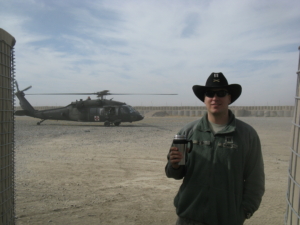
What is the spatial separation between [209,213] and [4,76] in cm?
218

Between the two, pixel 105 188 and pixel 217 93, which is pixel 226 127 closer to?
pixel 217 93

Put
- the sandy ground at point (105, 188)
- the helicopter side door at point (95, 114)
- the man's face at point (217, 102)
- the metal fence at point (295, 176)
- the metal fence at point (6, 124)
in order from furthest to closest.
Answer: the helicopter side door at point (95, 114)
the sandy ground at point (105, 188)
the metal fence at point (6, 124)
the man's face at point (217, 102)
the metal fence at point (295, 176)

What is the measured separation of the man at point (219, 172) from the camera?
2180mm

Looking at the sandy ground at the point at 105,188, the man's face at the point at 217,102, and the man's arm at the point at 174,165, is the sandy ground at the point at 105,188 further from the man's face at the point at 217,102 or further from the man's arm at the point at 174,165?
the man's face at the point at 217,102

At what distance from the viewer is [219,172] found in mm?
2203

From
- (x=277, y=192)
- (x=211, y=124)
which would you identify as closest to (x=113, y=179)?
(x=277, y=192)

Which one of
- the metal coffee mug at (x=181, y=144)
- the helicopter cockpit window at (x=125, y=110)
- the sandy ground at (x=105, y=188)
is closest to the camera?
the metal coffee mug at (x=181, y=144)

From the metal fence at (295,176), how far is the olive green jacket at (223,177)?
0.44 metres

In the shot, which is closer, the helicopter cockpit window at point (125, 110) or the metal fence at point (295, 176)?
the metal fence at point (295, 176)

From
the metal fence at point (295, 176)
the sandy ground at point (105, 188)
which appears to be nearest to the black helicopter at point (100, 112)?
the sandy ground at point (105, 188)

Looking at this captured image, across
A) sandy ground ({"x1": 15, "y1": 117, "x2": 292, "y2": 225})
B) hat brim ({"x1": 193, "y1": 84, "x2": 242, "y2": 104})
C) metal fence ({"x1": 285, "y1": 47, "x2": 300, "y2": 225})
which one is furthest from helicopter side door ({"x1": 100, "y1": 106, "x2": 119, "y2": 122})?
metal fence ({"x1": 285, "y1": 47, "x2": 300, "y2": 225})

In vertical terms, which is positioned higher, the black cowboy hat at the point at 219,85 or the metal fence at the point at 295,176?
the black cowboy hat at the point at 219,85

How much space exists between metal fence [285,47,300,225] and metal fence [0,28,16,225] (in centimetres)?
237

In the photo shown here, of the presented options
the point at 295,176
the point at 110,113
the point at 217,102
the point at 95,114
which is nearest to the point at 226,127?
the point at 217,102
